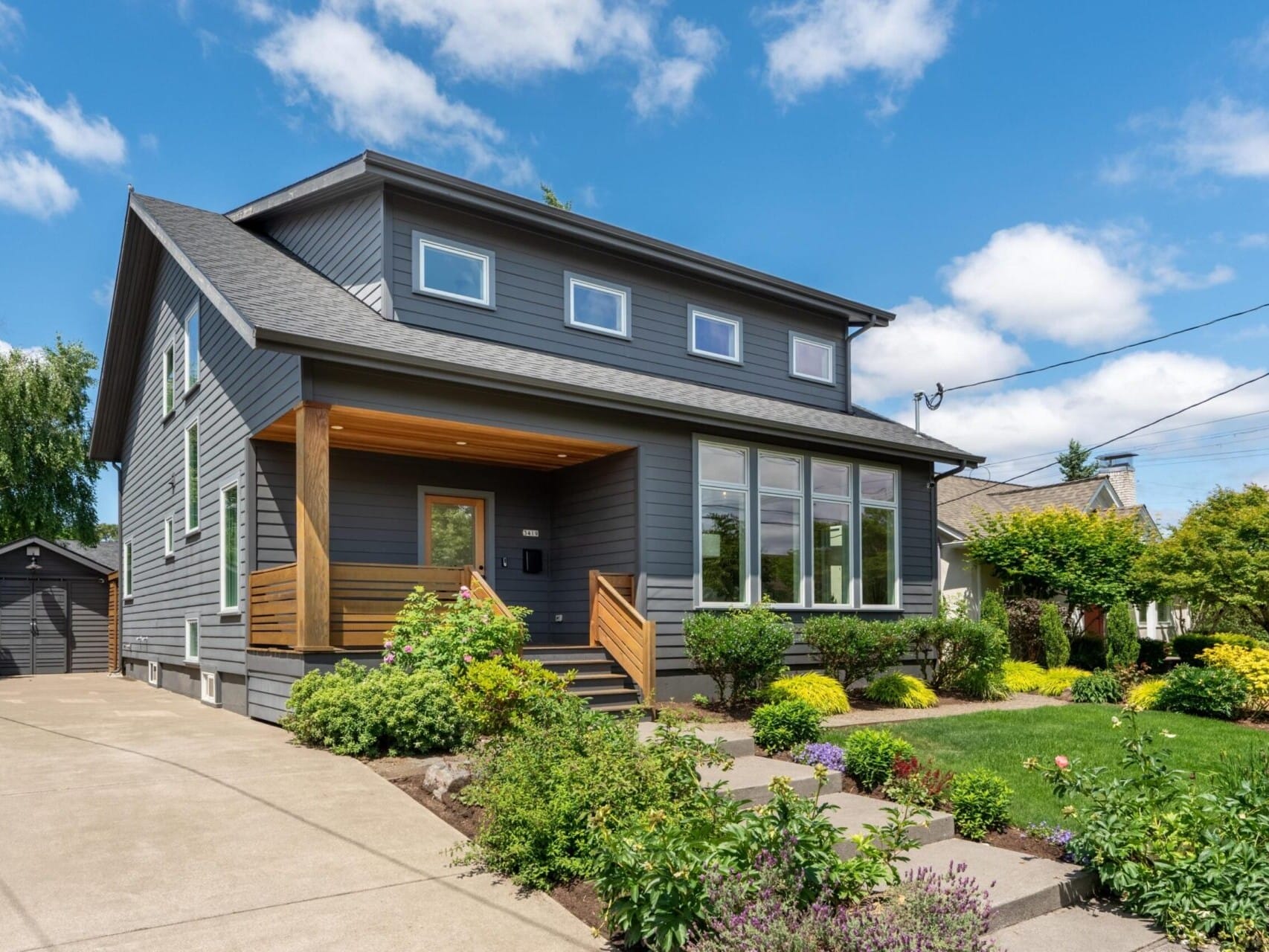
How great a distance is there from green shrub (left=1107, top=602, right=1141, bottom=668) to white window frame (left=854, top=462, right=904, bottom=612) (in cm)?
482

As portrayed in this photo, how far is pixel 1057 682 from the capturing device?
12.9 metres

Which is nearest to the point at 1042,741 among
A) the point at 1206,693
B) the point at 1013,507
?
the point at 1206,693

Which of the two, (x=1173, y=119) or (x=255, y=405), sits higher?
(x=1173, y=119)

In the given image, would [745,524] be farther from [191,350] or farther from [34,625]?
[34,625]

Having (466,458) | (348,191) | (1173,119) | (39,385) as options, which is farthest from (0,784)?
(39,385)

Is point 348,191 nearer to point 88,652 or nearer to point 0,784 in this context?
point 0,784

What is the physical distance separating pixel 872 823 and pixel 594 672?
199 inches

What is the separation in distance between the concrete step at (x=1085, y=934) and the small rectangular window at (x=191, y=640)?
1101 cm

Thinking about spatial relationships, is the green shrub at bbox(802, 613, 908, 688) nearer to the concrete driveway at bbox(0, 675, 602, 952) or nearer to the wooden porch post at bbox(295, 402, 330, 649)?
the wooden porch post at bbox(295, 402, 330, 649)

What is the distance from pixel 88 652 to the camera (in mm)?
20609

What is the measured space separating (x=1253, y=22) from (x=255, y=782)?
13.9 meters

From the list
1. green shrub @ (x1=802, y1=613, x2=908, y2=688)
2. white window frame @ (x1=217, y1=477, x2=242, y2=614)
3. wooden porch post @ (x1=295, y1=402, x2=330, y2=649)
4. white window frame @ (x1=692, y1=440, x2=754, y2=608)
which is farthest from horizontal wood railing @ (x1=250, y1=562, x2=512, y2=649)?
green shrub @ (x1=802, y1=613, x2=908, y2=688)

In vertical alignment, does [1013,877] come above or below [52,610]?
below

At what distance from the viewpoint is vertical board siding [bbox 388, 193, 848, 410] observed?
10.8 m
